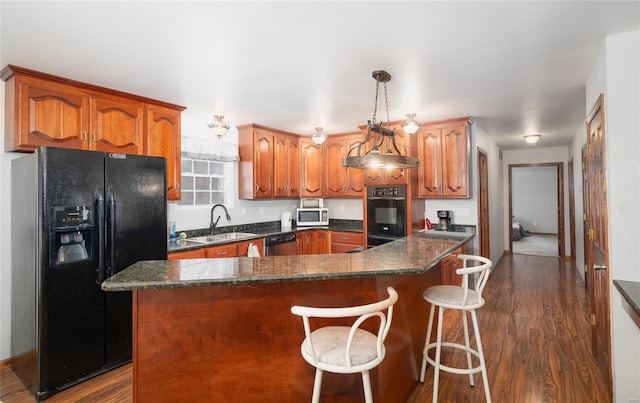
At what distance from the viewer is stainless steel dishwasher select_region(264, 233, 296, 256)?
4.29 meters

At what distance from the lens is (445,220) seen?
14.5ft

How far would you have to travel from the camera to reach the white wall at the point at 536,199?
10.2m

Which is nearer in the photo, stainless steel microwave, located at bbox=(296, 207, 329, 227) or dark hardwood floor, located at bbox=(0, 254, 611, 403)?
dark hardwood floor, located at bbox=(0, 254, 611, 403)

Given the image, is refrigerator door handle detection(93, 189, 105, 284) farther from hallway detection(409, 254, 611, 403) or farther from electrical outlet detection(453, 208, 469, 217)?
electrical outlet detection(453, 208, 469, 217)

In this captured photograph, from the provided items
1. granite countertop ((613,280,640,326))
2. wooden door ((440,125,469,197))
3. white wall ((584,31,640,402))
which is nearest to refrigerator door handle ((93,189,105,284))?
granite countertop ((613,280,640,326))

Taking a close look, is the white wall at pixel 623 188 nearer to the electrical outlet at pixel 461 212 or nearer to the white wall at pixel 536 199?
the electrical outlet at pixel 461 212

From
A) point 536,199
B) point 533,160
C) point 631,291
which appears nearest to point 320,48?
point 631,291

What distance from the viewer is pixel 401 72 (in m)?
2.64

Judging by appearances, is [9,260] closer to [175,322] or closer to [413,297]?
[175,322]

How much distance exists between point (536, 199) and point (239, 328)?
11507 millimetres

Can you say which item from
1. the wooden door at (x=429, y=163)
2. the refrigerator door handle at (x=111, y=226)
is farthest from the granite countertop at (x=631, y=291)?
the refrigerator door handle at (x=111, y=226)

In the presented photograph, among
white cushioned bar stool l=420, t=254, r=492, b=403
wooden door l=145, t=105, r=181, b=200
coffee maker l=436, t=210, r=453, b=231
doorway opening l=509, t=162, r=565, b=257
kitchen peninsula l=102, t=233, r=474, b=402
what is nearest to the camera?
kitchen peninsula l=102, t=233, r=474, b=402

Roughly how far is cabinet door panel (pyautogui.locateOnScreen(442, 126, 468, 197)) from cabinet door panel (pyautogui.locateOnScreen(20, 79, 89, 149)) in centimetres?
401

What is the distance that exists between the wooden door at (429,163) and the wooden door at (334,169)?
1213 millimetres
